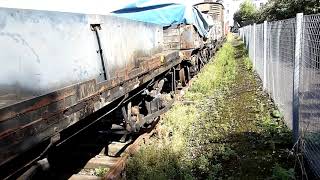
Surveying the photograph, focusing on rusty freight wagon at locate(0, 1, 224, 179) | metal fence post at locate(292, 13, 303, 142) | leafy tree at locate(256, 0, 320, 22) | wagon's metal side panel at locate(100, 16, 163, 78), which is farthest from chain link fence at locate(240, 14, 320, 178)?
leafy tree at locate(256, 0, 320, 22)

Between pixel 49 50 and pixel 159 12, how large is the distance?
25.0 ft

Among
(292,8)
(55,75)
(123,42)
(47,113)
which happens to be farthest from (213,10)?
(47,113)

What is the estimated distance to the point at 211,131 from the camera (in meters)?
6.82

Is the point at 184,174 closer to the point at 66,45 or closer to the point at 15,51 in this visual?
the point at 66,45

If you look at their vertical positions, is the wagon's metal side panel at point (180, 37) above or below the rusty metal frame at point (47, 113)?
above

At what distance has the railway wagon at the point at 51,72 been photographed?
257 centimetres

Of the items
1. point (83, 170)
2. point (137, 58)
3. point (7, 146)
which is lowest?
point (83, 170)

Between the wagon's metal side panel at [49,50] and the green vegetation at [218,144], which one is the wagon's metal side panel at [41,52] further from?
the green vegetation at [218,144]

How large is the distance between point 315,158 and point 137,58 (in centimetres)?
304

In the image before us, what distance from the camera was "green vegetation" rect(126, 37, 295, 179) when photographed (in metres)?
5.01

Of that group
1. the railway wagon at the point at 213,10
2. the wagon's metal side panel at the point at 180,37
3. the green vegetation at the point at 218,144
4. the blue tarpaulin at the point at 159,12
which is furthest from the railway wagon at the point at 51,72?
the railway wagon at the point at 213,10

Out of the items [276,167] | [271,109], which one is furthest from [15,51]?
[271,109]

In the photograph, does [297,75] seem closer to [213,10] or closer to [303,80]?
[303,80]

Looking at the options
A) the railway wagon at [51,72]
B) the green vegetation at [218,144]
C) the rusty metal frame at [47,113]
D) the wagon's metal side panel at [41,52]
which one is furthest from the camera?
the green vegetation at [218,144]
